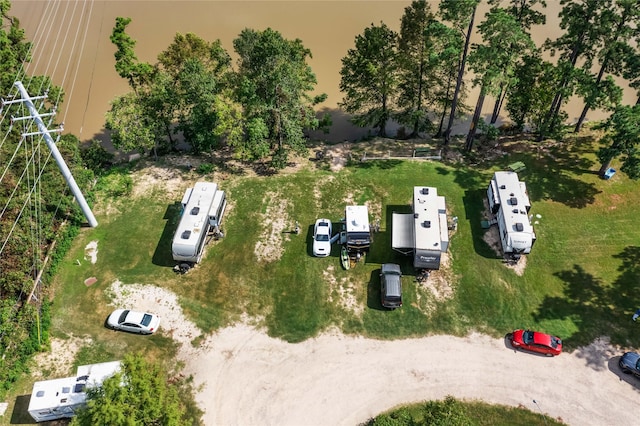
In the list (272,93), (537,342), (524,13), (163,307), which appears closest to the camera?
(537,342)

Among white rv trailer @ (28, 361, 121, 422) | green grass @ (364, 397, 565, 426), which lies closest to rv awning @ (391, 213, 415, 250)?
green grass @ (364, 397, 565, 426)

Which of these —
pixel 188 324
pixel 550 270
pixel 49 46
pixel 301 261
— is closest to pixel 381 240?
pixel 301 261

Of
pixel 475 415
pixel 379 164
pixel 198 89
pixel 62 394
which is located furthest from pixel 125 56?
pixel 475 415

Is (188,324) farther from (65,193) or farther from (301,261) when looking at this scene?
(65,193)

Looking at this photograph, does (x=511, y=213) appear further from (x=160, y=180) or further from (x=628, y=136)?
(x=160, y=180)

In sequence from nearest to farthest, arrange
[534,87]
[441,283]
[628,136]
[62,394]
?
[62,394] → [441,283] → [628,136] → [534,87]

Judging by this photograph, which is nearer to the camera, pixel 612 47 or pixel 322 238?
pixel 322 238

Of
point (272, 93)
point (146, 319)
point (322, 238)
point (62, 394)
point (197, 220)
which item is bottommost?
point (62, 394)

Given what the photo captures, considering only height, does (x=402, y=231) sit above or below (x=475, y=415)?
above
